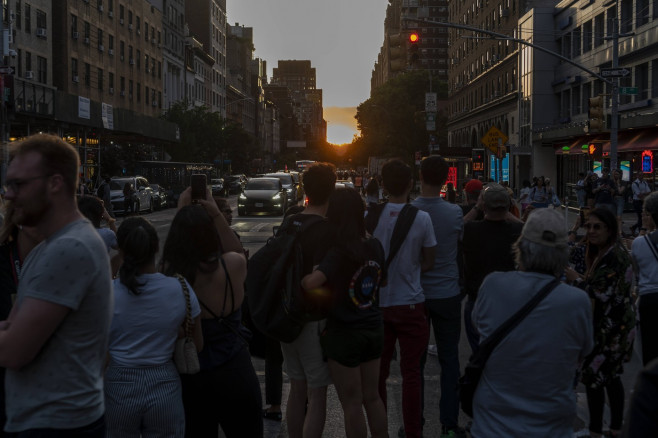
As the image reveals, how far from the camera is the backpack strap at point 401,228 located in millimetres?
5535

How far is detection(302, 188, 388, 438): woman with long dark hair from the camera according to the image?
457cm

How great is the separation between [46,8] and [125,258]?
151 ft

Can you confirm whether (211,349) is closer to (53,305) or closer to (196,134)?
(53,305)

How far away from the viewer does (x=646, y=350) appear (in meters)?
5.66

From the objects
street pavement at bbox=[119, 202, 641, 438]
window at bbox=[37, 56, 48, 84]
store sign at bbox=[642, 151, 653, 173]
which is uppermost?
window at bbox=[37, 56, 48, 84]

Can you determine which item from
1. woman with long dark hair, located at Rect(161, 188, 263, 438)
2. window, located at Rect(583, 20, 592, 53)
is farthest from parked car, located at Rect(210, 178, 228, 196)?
woman with long dark hair, located at Rect(161, 188, 263, 438)

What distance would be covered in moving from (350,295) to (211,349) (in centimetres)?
88

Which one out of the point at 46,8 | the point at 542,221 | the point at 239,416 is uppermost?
the point at 46,8

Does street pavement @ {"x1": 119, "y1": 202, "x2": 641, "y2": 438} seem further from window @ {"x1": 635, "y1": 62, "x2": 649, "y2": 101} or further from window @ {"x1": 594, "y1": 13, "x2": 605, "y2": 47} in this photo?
window @ {"x1": 594, "y1": 13, "x2": 605, "y2": 47}

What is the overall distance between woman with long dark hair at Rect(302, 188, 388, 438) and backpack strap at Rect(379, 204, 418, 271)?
74cm

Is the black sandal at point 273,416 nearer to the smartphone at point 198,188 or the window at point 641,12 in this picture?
the smartphone at point 198,188

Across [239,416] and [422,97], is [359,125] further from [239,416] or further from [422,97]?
[239,416]

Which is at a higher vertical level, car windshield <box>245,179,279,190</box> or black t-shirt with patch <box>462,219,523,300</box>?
car windshield <box>245,179,279,190</box>

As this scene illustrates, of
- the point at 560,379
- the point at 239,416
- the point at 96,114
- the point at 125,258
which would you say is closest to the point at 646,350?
the point at 560,379
